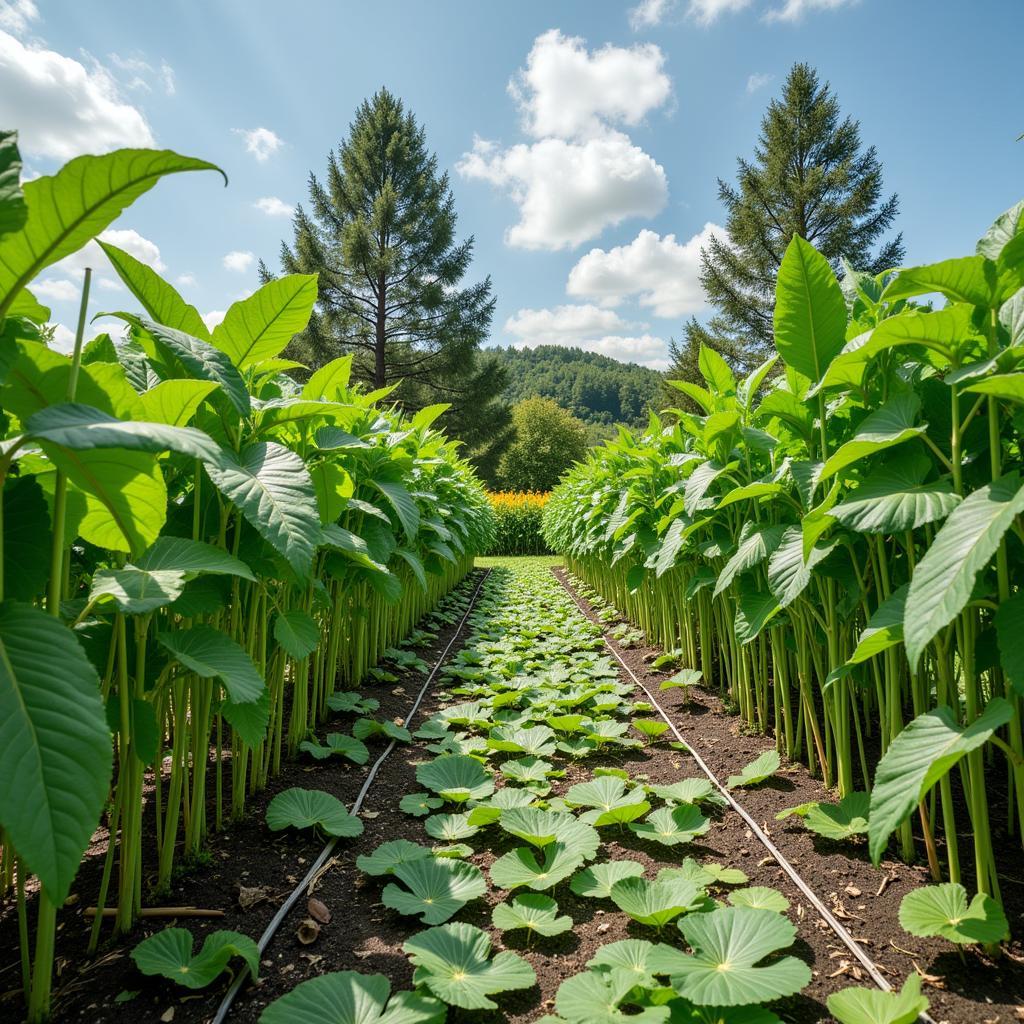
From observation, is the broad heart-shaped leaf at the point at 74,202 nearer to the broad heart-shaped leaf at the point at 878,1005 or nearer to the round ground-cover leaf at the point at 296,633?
the round ground-cover leaf at the point at 296,633

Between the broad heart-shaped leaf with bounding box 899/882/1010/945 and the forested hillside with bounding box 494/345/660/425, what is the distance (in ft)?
226

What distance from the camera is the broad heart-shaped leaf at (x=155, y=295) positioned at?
141 centimetres

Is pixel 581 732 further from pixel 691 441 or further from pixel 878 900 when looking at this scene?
pixel 691 441

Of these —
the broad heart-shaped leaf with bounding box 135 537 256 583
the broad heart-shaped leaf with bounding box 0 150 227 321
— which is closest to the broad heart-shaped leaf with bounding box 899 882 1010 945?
the broad heart-shaped leaf with bounding box 135 537 256 583

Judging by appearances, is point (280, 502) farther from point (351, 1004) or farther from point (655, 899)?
point (655, 899)

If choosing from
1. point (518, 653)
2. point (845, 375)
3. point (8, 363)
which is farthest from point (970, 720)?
point (518, 653)

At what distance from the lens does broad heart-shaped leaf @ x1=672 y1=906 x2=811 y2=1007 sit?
1.03 meters

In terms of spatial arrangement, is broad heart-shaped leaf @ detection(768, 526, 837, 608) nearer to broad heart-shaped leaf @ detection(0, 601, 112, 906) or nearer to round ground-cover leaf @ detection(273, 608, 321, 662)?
round ground-cover leaf @ detection(273, 608, 321, 662)

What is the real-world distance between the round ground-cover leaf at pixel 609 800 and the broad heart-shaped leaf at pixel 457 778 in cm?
30

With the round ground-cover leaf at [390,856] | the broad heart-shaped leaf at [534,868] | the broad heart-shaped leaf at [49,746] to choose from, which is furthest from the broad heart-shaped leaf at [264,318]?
the broad heart-shaped leaf at [534,868]

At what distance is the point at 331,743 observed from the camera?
7.67ft

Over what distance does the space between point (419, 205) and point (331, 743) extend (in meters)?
22.0

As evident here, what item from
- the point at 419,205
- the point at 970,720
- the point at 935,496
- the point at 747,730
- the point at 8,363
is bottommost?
the point at 747,730

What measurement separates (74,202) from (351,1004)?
139 cm
